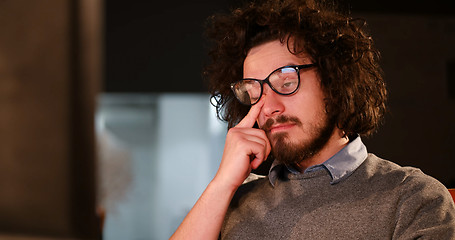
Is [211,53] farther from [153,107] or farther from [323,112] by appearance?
[153,107]

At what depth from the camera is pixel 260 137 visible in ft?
4.74

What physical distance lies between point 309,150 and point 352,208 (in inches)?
9.4

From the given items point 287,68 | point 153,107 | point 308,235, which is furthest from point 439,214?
point 153,107

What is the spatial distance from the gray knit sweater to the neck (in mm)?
66

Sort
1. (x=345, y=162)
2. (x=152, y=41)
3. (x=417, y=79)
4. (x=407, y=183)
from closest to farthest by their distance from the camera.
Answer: (x=407, y=183)
(x=345, y=162)
(x=417, y=79)
(x=152, y=41)

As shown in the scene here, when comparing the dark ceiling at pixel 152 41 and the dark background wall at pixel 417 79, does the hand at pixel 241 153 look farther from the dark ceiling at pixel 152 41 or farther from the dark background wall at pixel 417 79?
the dark ceiling at pixel 152 41

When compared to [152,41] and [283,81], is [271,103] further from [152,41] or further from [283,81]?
[152,41]

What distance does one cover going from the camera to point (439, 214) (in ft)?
3.75

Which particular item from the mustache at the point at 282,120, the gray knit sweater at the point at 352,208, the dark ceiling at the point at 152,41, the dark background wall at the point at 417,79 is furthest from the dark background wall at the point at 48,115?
the dark ceiling at the point at 152,41

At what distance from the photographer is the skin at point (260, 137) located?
139 cm

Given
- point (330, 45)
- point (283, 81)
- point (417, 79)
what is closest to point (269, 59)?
point (283, 81)

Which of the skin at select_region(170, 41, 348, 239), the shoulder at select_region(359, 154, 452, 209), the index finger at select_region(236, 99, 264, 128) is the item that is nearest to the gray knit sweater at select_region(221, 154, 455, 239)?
the shoulder at select_region(359, 154, 452, 209)

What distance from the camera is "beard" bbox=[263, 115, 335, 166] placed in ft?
4.73

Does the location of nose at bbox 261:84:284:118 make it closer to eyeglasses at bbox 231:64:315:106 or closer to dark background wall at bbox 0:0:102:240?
eyeglasses at bbox 231:64:315:106
